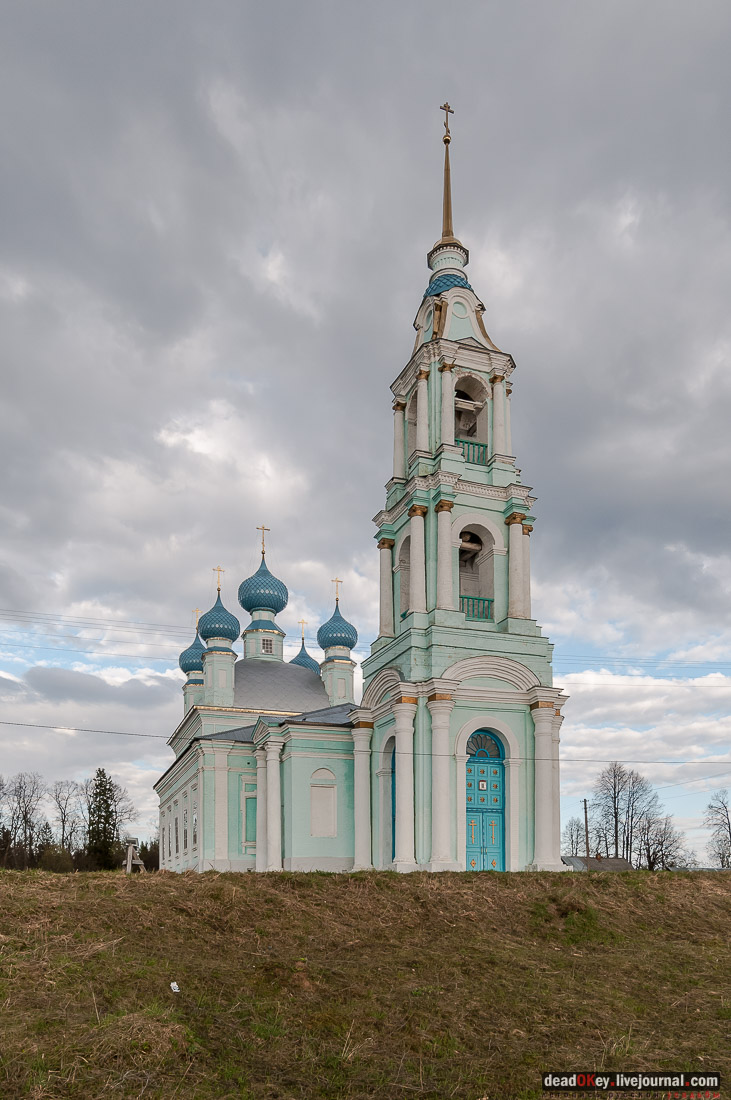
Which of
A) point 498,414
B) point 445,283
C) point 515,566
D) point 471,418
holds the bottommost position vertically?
point 515,566

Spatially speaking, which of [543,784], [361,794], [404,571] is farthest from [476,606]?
[361,794]

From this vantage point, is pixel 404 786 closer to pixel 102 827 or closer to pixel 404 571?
pixel 404 571

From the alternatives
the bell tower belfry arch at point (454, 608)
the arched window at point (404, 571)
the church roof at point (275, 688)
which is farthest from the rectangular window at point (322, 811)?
the church roof at point (275, 688)

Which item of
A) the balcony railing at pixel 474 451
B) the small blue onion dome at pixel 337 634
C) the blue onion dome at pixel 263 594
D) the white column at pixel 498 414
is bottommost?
the small blue onion dome at pixel 337 634

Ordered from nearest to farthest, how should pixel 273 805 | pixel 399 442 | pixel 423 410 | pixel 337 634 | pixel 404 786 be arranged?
1. pixel 404 786
2. pixel 273 805
3. pixel 423 410
4. pixel 399 442
5. pixel 337 634

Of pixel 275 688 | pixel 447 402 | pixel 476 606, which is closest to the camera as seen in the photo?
pixel 476 606

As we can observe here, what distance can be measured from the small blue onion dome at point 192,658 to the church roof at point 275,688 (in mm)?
5887

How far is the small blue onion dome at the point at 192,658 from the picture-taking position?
41.0 m

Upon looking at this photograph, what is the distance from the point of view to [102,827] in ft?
170

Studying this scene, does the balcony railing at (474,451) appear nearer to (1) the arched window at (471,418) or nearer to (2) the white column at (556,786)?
(1) the arched window at (471,418)

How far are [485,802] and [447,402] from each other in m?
10.8

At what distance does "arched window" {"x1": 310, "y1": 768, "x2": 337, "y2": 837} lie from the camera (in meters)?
24.3

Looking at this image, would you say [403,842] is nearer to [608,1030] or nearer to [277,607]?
[608,1030]

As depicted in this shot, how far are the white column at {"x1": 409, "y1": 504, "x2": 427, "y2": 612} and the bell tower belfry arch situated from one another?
3cm
